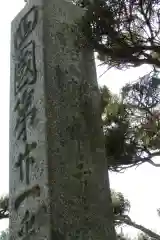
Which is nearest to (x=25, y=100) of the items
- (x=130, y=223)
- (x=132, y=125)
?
(x=132, y=125)

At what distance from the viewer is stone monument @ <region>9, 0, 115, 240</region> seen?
200 centimetres

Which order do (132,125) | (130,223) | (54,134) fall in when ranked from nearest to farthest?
(54,134) → (132,125) → (130,223)

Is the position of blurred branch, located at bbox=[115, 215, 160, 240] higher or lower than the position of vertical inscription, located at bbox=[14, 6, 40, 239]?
lower

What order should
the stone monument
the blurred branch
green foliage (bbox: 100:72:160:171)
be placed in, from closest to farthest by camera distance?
1. the stone monument
2. green foliage (bbox: 100:72:160:171)
3. the blurred branch

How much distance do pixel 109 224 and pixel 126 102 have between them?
1166mm

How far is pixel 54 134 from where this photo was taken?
2.16m

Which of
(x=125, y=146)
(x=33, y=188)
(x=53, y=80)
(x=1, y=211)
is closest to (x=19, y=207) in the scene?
(x=33, y=188)

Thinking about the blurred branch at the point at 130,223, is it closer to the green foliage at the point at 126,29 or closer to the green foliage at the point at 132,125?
the green foliage at the point at 132,125

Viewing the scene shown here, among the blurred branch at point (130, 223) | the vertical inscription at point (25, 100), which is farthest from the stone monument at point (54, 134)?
the blurred branch at point (130, 223)

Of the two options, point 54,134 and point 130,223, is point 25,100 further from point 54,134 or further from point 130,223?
point 130,223

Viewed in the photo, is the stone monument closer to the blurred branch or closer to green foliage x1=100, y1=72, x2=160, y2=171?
green foliage x1=100, y1=72, x2=160, y2=171

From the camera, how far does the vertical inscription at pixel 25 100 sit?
6.82 ft

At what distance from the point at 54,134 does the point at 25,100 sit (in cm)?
41

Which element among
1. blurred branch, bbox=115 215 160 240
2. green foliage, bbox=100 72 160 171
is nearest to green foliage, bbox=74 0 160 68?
green foliage, bbox=100 72 160 171
